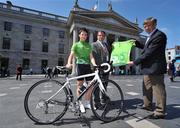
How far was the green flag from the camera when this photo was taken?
202 inches

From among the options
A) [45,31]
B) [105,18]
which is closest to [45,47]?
[45,31]

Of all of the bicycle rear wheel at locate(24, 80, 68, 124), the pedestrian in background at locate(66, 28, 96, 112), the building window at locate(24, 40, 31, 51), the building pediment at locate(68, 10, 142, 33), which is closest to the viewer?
the bicycle rear wheel at locate(24, 80, 68, 124)

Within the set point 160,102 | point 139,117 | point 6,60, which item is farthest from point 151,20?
point 6,60

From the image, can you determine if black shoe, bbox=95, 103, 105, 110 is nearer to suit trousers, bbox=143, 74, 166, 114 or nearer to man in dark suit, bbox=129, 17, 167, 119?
man in dark suit, bbox=129, 17, 167, 119

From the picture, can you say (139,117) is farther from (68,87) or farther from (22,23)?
(22,23)

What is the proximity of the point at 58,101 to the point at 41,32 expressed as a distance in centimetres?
4500

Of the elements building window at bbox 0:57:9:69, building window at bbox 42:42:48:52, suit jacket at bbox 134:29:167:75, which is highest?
building window at bbox 42:42:48:52

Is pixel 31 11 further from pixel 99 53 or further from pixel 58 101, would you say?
pixel 58 101

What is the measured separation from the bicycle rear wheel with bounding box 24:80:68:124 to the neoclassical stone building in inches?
1564

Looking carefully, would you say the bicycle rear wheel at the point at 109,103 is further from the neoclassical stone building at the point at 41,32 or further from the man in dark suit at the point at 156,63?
the neoclassical stone building at the point at 41,32

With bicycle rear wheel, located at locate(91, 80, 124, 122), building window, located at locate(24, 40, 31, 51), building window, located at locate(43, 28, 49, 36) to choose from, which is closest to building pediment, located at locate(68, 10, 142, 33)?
building window, located at locate(43, 28, 49, 36)

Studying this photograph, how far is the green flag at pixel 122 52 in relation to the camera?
5.13m

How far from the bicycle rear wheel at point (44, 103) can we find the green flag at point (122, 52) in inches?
70.3

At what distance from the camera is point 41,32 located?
4706 cm
